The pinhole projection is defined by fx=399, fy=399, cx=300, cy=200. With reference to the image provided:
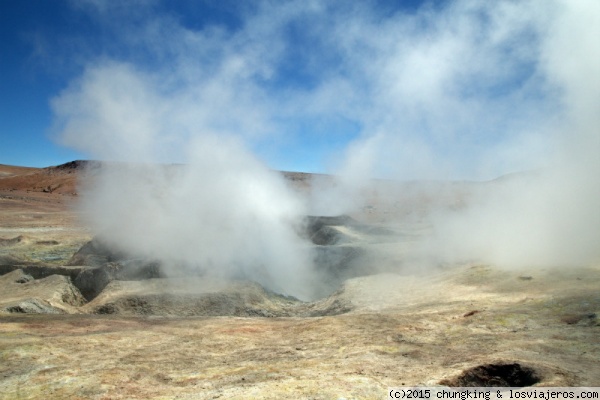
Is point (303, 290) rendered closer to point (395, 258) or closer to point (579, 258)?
point (395, 258)

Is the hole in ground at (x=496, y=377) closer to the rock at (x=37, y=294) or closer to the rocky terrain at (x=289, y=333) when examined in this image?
the rocky terrain at (x=289, y=333)

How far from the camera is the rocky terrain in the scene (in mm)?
4215

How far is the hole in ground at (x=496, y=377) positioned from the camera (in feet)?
13.5

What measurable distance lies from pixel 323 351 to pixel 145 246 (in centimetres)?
988

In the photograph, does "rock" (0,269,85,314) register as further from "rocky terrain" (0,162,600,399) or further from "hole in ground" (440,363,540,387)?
"hole in ground" (440,363,540,387)

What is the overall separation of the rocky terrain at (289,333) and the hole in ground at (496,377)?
0.01 metres

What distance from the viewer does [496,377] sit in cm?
430

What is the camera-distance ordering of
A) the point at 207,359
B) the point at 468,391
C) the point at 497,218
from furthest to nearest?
1. the point at 497,218
2. the point at 207,359
3. the point at 468,391

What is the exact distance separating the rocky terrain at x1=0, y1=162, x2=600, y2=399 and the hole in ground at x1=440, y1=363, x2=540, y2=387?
0.5 inches

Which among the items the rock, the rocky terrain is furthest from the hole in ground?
the rock

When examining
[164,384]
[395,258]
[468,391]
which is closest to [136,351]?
[164,384]

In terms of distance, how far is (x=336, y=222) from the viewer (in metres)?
18.4

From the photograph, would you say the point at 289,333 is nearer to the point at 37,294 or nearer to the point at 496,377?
the point at 496,377

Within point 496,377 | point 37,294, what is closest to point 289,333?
point 496,377
